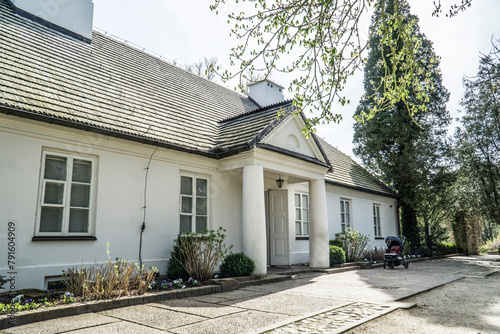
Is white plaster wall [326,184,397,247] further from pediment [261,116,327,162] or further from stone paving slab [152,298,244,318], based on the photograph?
stone paving slab [152,298,244,318]

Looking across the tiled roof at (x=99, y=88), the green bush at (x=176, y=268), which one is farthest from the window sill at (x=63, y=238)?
the tiled roof at (x=99, y=88)

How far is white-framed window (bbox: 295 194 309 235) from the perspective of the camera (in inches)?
542

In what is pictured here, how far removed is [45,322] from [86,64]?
7.52m

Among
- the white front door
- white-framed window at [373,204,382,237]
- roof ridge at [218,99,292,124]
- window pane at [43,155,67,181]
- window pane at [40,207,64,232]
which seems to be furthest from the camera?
white-framed window at [373,204,382,237]

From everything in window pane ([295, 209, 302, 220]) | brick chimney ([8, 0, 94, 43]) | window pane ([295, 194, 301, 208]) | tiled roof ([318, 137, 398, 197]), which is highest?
brick chimney ([8, 0, 94, 43])

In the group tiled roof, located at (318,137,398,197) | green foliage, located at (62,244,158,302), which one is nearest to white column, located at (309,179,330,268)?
tiled roof, located at (318,137,398,197)

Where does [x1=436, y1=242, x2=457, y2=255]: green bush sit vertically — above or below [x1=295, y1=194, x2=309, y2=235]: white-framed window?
below

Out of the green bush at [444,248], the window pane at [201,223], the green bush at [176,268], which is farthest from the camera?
the green bush at [444,248]

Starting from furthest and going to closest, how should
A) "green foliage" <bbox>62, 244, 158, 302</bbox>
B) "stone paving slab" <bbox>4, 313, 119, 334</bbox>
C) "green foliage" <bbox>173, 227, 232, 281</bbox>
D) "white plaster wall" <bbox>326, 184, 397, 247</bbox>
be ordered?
1. "white plaster wall" <bbox>326, 184, 397, 247</bbox>
2. "green foliage" <bbox>173, 227, 232, 281</bbox>
3. "green foliage" <bbox>62, 244, 158, 302</bbox>
4. "stone paving slab" <bbox>4, 313, 119, 334</bbox>

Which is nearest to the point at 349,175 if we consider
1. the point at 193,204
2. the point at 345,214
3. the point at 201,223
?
the point at 345,214

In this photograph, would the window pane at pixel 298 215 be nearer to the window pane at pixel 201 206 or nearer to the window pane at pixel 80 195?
the window pane at pixel 201 206

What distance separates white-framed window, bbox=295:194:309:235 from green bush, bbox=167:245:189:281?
619cm

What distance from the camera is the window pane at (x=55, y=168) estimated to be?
23.5ft

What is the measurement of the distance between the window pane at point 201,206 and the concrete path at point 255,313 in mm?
2808
